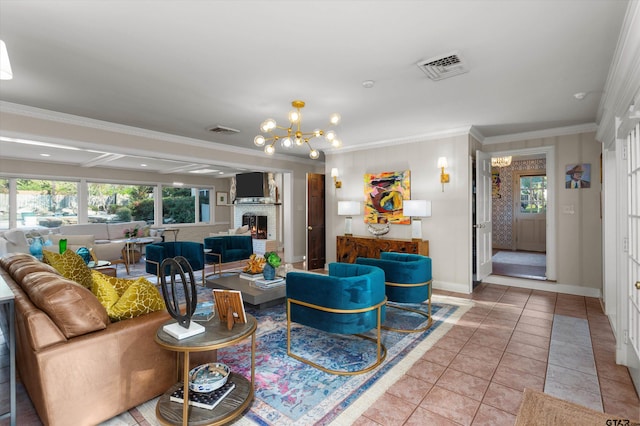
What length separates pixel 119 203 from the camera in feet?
29.7

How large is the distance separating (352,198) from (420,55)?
3.64 meters

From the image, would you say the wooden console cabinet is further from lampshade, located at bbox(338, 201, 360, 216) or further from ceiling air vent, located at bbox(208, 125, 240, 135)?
ceiling air vent, located at bbox(208, 125, 240, 135)

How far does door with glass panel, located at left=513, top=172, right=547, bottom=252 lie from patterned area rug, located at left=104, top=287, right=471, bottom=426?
6468 mm

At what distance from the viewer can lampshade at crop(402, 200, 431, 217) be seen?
4.77 metres

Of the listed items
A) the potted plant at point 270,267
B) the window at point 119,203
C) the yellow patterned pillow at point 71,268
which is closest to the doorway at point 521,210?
the potted plant at point 270,267

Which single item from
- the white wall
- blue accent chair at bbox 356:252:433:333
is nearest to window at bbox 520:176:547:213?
the white wall

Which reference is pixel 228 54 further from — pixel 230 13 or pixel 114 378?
pixel 114 378

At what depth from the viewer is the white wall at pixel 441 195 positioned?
4742 mm

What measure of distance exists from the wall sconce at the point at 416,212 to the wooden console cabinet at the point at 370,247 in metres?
0.18

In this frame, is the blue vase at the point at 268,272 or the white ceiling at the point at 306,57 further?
the blue vase at the point at 268,272

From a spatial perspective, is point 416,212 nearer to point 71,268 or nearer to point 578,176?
point 578,176

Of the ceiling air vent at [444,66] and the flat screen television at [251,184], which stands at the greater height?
the ceiling air vent at [444,66]

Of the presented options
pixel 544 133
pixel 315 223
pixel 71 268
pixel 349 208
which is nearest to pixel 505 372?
pixel 349 208

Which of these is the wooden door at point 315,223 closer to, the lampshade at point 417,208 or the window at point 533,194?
the lampshade at point 417,208
